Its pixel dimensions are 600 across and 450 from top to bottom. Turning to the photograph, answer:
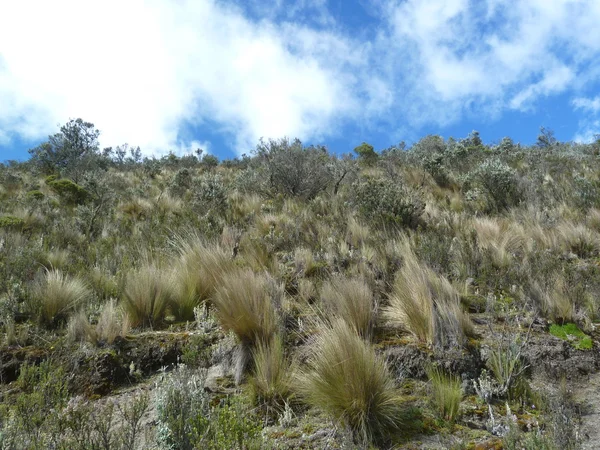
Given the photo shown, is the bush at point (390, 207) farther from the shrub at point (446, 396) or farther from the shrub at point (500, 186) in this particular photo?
the shrub at point (446, 396)

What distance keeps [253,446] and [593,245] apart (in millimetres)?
6356

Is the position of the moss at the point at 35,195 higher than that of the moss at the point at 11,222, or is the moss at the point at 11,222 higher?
the moss at the point at 35,195

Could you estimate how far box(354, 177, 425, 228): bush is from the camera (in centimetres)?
730

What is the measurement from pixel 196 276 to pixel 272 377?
2072 millimetres

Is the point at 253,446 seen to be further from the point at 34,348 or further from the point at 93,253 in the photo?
the point at 93,253

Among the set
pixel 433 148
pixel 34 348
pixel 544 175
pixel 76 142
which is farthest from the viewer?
pixel 76 142

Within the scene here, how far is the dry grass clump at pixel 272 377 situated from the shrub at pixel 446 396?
110 centimetres

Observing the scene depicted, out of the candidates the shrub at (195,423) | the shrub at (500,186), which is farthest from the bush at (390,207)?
the shrub at (195,423)

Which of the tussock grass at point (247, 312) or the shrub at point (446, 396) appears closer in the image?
the shrub at point (446, 396)

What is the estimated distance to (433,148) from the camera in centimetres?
1841

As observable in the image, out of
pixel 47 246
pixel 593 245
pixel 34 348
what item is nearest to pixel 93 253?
pixel 47 246

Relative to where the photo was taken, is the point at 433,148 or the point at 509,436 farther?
the point at 433,148

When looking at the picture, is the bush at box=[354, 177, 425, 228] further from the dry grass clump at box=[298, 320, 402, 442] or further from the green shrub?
the green shrub

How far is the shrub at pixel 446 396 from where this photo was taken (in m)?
2.61
